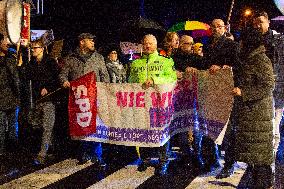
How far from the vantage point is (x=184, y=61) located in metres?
7.38

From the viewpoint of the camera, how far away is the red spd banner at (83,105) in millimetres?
7086

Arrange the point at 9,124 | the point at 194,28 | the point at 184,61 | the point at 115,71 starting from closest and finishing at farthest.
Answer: the point at 184,61 → the point at 9,124 → the point at 115,71 → the point at 194,28

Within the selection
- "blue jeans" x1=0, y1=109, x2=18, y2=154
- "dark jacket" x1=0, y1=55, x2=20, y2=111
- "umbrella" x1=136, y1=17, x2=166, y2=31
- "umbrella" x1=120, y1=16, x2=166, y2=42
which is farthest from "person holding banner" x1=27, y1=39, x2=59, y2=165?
"umbrella" x1=120, y1=16, x2=166, y2=42

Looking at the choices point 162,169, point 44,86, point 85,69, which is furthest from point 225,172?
point 44,86

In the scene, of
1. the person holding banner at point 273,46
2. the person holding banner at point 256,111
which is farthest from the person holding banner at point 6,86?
the person holding banner at point 273,46

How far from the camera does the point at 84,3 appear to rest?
28.8 metres

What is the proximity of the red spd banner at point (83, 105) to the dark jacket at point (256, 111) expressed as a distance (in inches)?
105

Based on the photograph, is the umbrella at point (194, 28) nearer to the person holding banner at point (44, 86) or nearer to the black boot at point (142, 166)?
the person holding banner at point (44, 86)

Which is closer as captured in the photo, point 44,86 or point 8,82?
point 44,86

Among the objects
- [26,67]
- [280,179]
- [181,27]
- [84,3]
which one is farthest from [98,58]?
[84,3]

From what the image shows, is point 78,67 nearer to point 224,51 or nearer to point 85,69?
point 85,69

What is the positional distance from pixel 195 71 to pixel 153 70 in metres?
0.72

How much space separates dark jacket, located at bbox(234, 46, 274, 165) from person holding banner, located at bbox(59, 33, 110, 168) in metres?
2.72

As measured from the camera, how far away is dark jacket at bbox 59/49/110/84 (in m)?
7.26
